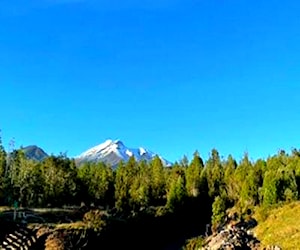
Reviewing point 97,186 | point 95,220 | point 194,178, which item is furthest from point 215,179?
point 95,220

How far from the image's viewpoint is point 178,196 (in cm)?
6938

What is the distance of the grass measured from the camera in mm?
41844

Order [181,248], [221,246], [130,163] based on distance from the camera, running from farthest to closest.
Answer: [130,163] < [181,248] < [221,246]

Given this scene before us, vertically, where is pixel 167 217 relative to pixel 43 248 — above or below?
above

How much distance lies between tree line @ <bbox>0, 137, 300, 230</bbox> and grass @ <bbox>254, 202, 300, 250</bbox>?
5.74 m

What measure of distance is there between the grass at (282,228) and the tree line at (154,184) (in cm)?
574

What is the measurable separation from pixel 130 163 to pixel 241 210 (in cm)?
2536

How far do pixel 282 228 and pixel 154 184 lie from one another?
31.4 m

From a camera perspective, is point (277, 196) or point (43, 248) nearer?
point (43, 248)

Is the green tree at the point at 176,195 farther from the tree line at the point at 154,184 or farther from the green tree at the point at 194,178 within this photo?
the green tree at the point at 194,178

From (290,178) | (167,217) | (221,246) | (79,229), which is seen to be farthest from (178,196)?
(79,229)

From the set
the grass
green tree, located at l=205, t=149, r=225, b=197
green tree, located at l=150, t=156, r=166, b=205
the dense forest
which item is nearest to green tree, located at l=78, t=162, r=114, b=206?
the dense forest

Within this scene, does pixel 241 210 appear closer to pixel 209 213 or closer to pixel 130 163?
pixel 209 213

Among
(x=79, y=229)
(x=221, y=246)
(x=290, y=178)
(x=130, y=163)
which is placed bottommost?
(x=221, y=246)
